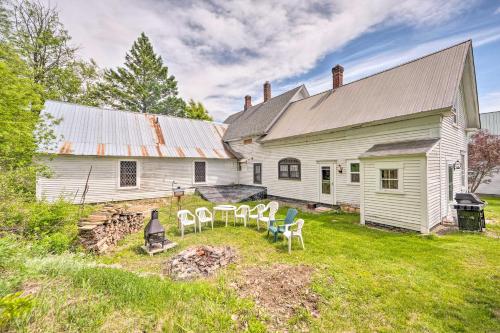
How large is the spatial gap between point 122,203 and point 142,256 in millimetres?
8120

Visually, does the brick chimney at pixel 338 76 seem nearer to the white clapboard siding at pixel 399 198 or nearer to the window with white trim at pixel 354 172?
the window with white trim at pixel 354 172

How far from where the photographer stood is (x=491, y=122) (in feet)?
56.9

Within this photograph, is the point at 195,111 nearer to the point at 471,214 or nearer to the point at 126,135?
the point at 126,135

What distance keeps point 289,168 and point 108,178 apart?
11.0 metres

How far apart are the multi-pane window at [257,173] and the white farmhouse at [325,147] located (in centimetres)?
8

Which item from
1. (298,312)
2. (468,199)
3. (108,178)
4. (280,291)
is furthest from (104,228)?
(468,199)

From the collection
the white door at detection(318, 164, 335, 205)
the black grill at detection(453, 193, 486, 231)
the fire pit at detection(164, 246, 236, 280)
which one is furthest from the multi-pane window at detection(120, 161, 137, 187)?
the black grill at detection(453, 193, 486, 231)

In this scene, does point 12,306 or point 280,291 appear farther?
point 280,291

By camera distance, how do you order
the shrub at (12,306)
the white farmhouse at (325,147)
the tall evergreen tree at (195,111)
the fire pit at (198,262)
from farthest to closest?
1. the tall evergreen tree at (195,111)
2. the white farmhouse at (325,147)
3. the fire pit at (198,262)
4. the shrub at (12,306)

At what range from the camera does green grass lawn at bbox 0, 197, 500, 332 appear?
2875 mm

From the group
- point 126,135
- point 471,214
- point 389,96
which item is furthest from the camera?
point 126,135

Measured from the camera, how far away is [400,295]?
375 centimetres

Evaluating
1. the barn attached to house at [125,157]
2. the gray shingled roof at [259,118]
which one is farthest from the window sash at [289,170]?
the barn attached to house at [125,157]

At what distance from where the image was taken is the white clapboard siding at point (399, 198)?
695 cm
